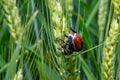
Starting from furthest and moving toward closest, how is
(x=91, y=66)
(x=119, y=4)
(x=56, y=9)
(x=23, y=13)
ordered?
1. (x=23, y=13)
2. (x=91, y=66)
3. (x=119, y=4)
4. (x=56, y=9)

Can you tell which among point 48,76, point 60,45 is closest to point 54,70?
point 48,76

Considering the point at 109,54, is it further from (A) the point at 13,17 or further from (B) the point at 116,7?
(A) the point at 13,17

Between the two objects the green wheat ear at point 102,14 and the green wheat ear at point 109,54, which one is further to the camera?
the green wheat ear at point 102,14

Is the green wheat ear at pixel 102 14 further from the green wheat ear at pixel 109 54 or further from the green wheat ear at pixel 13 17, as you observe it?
the green wheat ear at pixel 13 17

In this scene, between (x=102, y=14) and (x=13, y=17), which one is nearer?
(x=13, y=17)

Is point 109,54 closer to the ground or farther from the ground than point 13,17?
closer to the ground

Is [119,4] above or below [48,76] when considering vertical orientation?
above

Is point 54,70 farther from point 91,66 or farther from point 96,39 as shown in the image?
point 96,39

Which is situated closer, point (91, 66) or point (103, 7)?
point (103, 7)

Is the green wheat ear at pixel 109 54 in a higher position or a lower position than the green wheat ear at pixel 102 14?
lower

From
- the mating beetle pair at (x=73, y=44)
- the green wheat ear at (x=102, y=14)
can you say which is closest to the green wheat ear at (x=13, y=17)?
the mating beetle pair at (x=73, y=44)

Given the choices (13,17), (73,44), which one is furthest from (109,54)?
(13,17)
